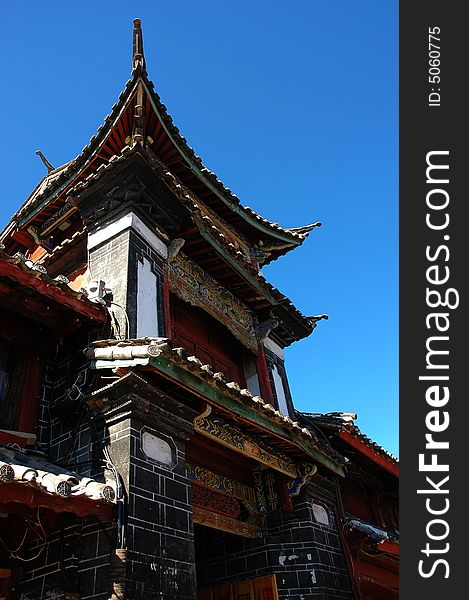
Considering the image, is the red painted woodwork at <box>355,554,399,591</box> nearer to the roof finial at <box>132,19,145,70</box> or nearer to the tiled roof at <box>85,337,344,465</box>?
the tiled roof at <box>85,337,344,465</box>

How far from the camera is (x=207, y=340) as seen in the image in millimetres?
9422

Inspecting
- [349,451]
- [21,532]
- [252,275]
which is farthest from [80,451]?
[349,451]

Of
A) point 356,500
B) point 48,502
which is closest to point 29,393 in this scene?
point 48,502

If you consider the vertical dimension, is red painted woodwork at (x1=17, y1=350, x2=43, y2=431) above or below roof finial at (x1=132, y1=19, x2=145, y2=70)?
below

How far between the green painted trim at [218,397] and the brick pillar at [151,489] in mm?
323

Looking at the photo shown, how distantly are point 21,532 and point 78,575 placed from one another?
2.91 ft

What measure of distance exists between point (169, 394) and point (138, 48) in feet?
18.0

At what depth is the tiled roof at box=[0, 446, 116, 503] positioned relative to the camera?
13.1 feet

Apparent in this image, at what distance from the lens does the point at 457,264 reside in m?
3.46

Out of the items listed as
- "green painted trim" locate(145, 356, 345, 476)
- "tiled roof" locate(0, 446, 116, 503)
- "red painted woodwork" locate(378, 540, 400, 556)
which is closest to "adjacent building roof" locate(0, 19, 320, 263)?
"green painted trim" locate(145, 356, 345, 476)

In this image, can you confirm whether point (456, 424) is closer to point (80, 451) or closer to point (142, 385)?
point (142, 385)

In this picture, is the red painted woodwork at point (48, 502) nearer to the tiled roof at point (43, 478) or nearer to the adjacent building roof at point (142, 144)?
the tiled roof at point (43, 478)

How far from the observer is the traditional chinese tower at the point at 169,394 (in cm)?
527

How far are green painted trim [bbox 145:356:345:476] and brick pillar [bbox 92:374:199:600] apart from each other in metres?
0.32
